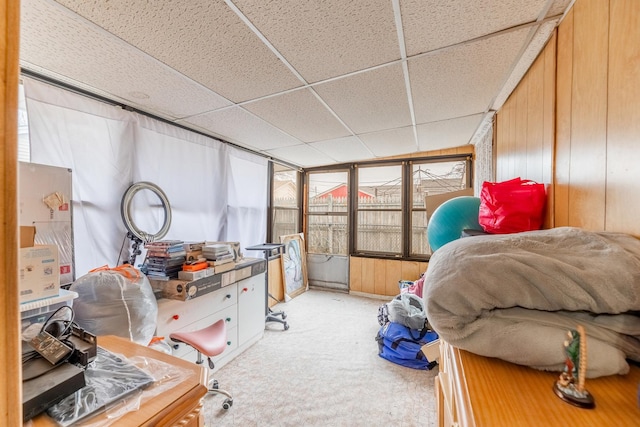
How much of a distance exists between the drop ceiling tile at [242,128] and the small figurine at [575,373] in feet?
Result: 7.36

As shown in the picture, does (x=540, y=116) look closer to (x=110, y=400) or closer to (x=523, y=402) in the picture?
(x=523, y=402)

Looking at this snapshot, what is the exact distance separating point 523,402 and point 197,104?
2.35m

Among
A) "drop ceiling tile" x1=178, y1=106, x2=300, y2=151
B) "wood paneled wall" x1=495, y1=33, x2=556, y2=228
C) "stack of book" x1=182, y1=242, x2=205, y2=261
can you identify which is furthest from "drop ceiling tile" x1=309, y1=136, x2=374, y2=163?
"stack of book" x1=182, y1=242, x2=205, y2=261

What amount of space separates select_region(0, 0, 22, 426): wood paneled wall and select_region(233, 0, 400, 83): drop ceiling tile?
36.1 inches

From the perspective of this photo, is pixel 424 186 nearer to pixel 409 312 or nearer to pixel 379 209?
pixel 379 209

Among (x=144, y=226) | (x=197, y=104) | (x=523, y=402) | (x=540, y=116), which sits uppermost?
(x=197, y=104)

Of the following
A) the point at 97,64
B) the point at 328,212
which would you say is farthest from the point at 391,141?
the point at 97,64

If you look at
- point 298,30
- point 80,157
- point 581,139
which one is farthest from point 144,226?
point 581,139

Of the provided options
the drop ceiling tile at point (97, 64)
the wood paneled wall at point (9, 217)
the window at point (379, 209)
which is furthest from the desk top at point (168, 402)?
the window at point (379, 209)

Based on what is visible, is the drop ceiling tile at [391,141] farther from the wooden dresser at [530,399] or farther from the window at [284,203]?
the wooden dresser at [530,399]

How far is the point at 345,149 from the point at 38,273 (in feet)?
9.90

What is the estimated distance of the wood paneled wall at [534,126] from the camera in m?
1.15

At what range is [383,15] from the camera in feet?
3.60

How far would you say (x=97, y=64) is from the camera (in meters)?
1.41
